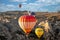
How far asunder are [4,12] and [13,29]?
441mm

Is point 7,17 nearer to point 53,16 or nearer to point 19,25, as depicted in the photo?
point 19,25

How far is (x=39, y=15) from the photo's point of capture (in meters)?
8.80

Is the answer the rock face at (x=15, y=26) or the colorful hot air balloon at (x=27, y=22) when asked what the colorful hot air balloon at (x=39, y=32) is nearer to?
the rock face at (x=15, y=26)

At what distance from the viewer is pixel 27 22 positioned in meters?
8.60

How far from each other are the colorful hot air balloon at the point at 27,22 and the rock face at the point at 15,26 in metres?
0.13

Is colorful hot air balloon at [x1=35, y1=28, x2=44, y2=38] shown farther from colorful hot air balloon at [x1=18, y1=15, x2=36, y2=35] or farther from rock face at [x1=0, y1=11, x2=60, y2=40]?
colorful hot air balloon at [x1=18, y1=15, x2=36, y2=35]

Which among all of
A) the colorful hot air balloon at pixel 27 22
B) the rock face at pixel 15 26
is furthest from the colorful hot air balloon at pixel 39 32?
the colorful hot air balloon at pixel 27 22

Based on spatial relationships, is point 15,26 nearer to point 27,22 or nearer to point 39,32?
point 27,22

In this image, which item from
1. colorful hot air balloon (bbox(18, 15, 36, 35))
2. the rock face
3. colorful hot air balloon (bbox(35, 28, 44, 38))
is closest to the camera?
colorful hot air balloon (bbox(18, 15, 36, 35))

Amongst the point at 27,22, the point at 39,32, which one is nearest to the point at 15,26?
the point at 27,22

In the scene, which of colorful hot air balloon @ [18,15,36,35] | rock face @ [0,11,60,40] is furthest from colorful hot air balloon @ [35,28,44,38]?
colorful hot air balloon @ [18,15,36,35]

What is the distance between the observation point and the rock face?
8.76m

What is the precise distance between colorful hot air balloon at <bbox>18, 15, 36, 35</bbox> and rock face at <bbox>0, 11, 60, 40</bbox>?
0.13 metres

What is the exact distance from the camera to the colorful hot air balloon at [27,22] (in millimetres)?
8580
